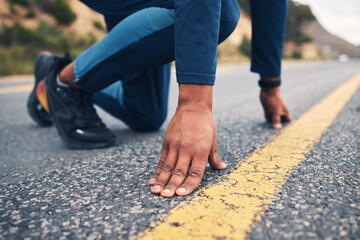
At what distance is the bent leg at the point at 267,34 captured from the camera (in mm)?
1742

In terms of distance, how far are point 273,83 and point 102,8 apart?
3.39 ft

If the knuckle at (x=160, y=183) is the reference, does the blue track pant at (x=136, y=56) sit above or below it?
above

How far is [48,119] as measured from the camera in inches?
85.0

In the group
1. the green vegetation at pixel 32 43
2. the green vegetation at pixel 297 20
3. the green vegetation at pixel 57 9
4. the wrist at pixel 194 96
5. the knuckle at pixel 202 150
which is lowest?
the green vegetation at pixel 297 20

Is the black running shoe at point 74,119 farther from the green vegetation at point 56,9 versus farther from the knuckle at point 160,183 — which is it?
the green vegetation at point 56,9

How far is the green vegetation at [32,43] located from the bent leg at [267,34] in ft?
32.8

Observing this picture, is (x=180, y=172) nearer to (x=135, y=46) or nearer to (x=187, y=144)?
(x=187, y=144)

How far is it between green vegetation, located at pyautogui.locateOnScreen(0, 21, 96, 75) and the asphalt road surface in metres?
10.0

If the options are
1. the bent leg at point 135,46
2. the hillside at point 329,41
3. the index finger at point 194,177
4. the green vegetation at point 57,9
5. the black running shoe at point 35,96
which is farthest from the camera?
the hillside at point 329,41

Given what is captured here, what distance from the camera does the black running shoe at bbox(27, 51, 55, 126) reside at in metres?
1.95

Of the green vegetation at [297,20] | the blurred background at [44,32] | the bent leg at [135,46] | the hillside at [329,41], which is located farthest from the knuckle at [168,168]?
the hillside at [329,41]

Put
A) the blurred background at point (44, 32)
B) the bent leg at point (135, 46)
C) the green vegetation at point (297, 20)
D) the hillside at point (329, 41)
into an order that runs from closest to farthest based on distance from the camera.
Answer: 1. the bent leg at point (135, 46)
2. the blurred background at point (44, 32)
3. the green vegetation at point (297, 20)
4. the hillside at point (329, 41)

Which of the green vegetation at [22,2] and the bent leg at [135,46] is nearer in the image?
the bent leg at [135,46]

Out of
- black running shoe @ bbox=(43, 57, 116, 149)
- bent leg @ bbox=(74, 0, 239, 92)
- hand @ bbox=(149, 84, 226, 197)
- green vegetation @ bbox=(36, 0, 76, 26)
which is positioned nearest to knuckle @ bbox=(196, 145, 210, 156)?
hand @ bbox=(149, 84, 226, 197)
